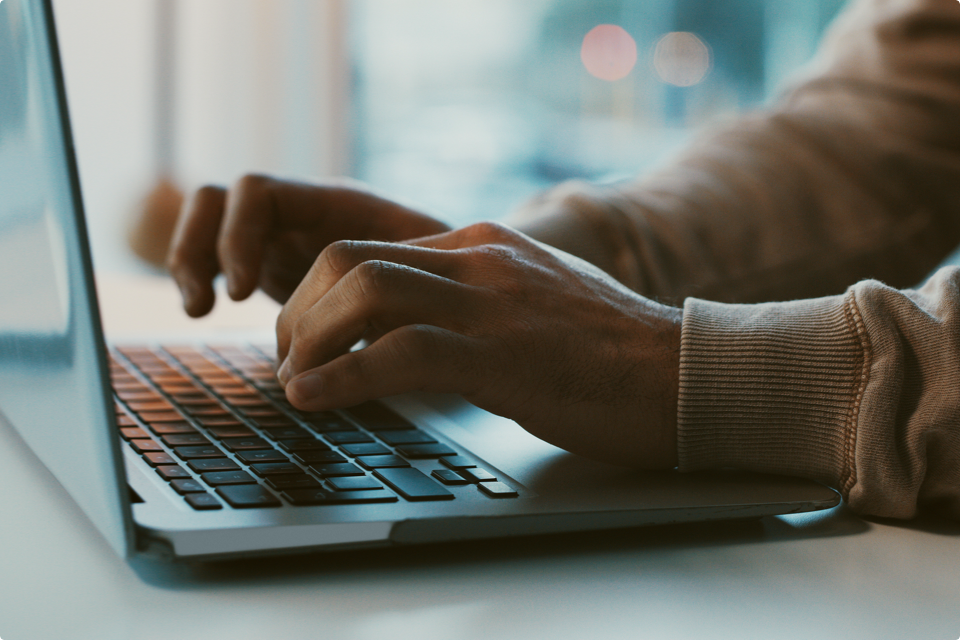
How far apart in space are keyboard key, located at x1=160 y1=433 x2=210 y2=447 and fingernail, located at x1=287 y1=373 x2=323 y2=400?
Answer: 7 centimetres

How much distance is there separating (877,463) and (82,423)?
377mm

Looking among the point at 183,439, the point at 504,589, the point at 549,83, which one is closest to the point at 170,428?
the point at 183,439

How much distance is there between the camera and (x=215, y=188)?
79cm

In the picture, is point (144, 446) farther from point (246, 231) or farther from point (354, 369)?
point (246, 231)

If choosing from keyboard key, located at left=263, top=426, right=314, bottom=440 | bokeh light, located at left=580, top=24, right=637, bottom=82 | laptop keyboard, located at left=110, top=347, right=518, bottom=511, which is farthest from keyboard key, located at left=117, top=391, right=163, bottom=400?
bokeh light, located at left=580, top=24, right=637, bottom=82

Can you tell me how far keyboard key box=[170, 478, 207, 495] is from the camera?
0.37 metres

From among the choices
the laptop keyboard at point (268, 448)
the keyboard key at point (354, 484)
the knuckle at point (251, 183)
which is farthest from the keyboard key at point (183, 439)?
the knuckle at point (251, 183)

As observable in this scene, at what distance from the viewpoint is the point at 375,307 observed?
44cm

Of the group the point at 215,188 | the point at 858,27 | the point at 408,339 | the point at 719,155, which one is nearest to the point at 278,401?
the point at 408,339

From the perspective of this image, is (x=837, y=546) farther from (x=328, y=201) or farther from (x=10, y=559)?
(x=328, y=201)

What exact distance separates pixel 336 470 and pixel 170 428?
132 mm

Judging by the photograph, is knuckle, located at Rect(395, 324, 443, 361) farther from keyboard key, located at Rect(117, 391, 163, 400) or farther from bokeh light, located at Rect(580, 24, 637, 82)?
bokeh light, located at Rect(580, 24, 637, 82)

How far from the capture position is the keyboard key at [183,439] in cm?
45

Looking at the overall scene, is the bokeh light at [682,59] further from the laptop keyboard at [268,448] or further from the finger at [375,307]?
the finger at [375,307]
